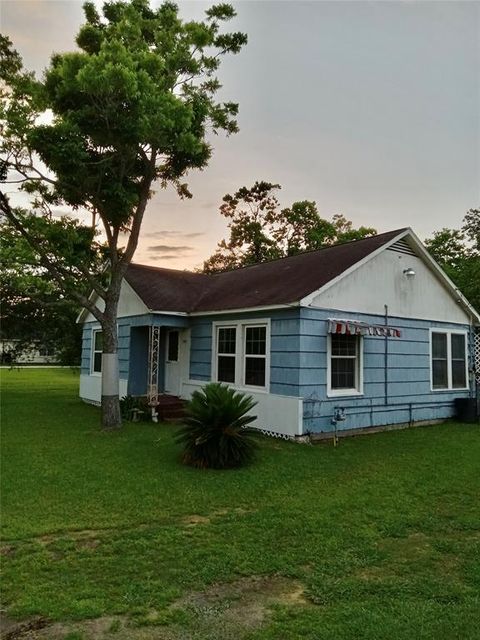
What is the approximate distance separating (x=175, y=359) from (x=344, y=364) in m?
5.49

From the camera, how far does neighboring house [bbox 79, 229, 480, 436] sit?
30.3ft

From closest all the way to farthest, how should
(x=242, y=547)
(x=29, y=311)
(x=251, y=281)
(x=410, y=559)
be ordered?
(x=410, y=559) < (x=242, y=547) < (x=251, y=281) < (x=29, y=311)

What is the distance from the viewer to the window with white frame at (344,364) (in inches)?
376

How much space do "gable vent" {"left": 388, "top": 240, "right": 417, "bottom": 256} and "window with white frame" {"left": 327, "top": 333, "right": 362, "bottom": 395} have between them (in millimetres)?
2754

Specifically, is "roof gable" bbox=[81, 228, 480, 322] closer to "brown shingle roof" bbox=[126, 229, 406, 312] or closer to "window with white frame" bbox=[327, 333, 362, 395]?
"brown shingle roof" bbox=[126, 229, 406, 312]

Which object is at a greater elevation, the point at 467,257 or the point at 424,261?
the point at 467,257

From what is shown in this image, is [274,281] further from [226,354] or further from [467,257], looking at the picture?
[467,257]

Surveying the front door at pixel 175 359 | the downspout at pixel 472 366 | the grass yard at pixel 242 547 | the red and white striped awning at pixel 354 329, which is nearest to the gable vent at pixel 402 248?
the red and white striped awning at pixel 354 329

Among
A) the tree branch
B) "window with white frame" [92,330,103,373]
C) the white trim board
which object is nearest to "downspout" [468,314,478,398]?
the white trim board

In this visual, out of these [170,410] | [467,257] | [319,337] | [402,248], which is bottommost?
[170,410]

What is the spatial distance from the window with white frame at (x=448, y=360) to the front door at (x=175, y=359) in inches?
274

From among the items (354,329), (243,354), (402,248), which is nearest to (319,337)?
(354,329)

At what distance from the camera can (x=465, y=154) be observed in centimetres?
1366

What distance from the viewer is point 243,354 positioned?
1052 cm
